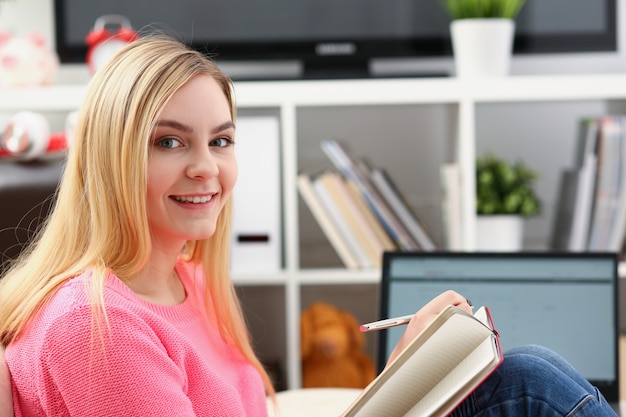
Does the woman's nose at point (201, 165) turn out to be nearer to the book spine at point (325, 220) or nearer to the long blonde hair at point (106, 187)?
the long blonde hair at point (106, 187)

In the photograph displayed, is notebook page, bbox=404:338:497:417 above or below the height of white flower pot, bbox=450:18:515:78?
below

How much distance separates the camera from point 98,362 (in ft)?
3.05

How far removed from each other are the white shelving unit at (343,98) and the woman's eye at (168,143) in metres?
0.95

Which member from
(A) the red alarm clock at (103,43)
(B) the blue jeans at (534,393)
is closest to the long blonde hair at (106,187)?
(B) the blue jeans at (534,393)

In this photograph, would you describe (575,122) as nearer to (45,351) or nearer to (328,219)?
(328,219)

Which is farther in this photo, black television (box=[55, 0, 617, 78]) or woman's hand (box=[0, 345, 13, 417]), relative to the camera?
black television (box=[55, 0, 617, 78])

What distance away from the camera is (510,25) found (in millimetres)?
2076

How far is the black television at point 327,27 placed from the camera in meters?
2.18

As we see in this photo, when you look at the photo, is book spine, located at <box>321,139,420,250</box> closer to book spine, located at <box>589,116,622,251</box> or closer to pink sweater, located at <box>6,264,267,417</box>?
book spine, located at <box>589,116,622,251</box>

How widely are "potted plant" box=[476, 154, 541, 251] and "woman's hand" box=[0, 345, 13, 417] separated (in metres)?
1.34

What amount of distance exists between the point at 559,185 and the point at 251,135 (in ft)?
2.66

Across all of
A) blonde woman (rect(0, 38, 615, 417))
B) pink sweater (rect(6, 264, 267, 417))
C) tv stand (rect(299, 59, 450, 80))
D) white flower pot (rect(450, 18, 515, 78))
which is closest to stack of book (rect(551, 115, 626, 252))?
white flower pot (rect(450, 18, 515, 78))

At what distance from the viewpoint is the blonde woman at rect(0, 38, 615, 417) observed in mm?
938

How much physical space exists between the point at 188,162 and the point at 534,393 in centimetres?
50
